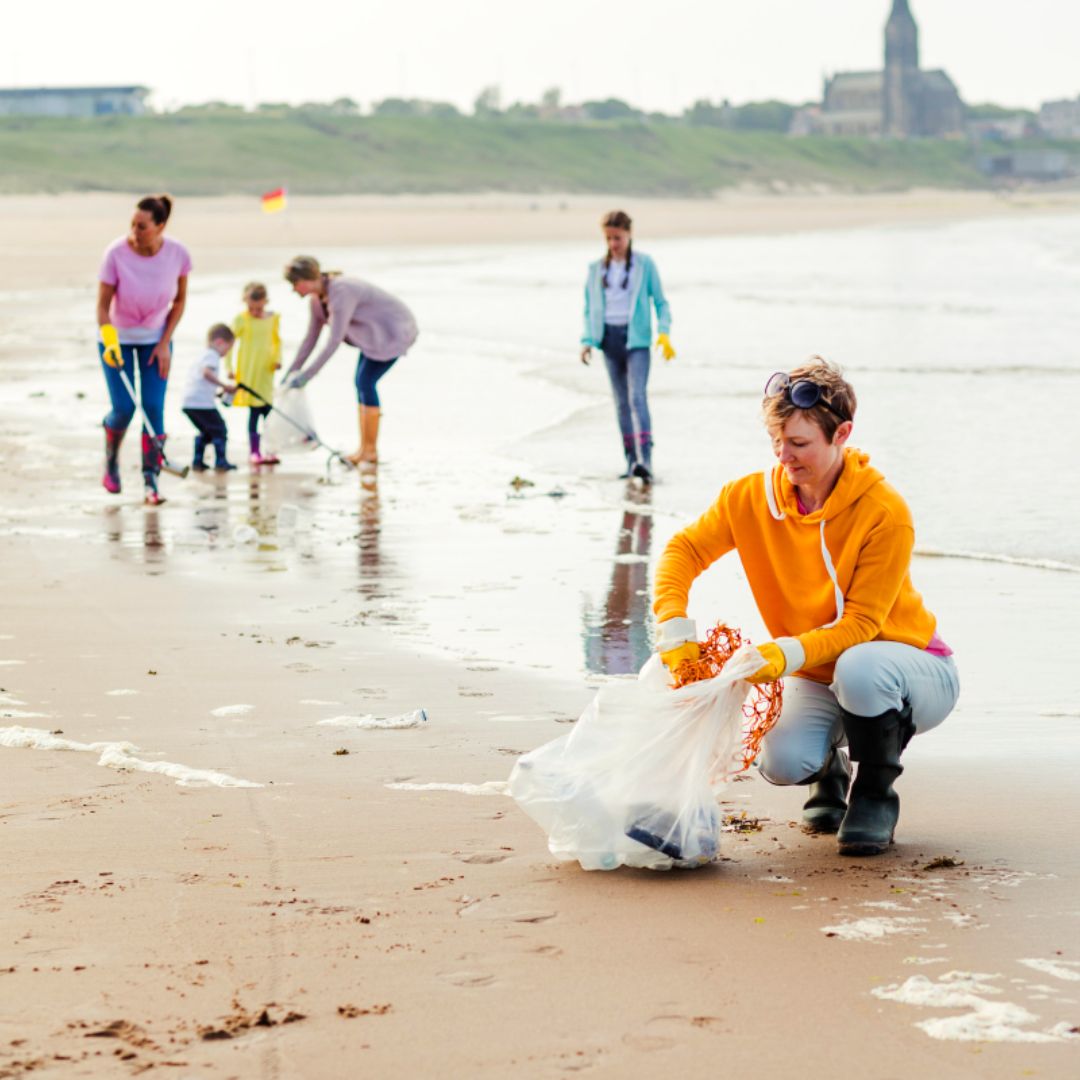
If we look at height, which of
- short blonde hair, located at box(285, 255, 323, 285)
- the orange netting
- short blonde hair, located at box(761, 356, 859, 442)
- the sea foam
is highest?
short blonde hair, located at box(285, 255, 323, 285)

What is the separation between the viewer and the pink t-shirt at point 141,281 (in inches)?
356

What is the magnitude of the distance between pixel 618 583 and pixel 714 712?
11.1 feet

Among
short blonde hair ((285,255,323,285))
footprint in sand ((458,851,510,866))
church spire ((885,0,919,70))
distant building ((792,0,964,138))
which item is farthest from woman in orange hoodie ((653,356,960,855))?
church spire ((885,0,919,70))

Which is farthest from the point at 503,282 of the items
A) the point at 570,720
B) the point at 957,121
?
the point at 957,121

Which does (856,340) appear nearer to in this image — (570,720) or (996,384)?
(996,384)

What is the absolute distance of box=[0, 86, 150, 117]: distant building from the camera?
379ft

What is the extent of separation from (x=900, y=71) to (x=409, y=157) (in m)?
98.4

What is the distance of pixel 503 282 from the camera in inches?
1196

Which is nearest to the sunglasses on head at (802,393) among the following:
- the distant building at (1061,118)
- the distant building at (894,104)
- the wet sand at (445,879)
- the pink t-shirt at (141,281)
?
the wet sand at (445,879)

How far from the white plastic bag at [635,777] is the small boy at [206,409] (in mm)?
6995

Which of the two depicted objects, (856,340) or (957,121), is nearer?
(856,340)

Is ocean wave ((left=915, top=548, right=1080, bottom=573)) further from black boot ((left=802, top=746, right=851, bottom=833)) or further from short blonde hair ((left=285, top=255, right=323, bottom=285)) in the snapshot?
short blonde hair ((left=285, top=255, right=323, bottom=285))

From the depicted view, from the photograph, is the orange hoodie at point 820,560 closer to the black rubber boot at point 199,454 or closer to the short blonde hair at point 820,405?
the short blonde hair at point 820,405

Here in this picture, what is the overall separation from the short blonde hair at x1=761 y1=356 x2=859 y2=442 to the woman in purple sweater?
22.7 ft
